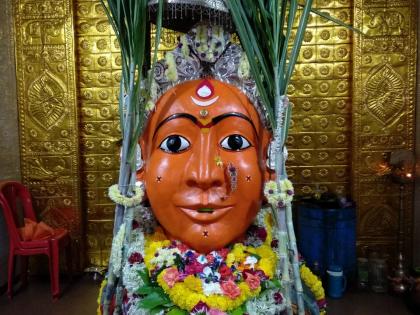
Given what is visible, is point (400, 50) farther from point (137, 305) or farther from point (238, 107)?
point (137, 305)

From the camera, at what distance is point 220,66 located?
182cm

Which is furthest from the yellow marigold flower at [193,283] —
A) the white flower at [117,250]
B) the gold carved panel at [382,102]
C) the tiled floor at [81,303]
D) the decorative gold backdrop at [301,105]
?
the gold carved panel at [382,102]

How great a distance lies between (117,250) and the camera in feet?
5.53

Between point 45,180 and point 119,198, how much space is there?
2.60 meters

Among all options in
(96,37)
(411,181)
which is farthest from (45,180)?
(411,181)

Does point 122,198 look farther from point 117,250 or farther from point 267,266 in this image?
point 267,266

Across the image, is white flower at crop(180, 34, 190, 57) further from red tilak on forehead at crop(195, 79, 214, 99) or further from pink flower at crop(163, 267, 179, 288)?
pink flower at crop(163, 267, 179, 288)

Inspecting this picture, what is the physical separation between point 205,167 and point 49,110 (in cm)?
274

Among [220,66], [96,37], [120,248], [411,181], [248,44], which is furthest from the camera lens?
[96,37]

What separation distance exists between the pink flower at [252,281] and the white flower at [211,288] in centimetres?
13

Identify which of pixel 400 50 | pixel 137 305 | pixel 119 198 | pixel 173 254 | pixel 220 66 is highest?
pixel 400 50

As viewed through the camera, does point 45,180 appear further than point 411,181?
Yes

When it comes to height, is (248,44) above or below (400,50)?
below

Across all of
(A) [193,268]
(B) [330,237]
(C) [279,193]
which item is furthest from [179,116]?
(B) [330,237]
